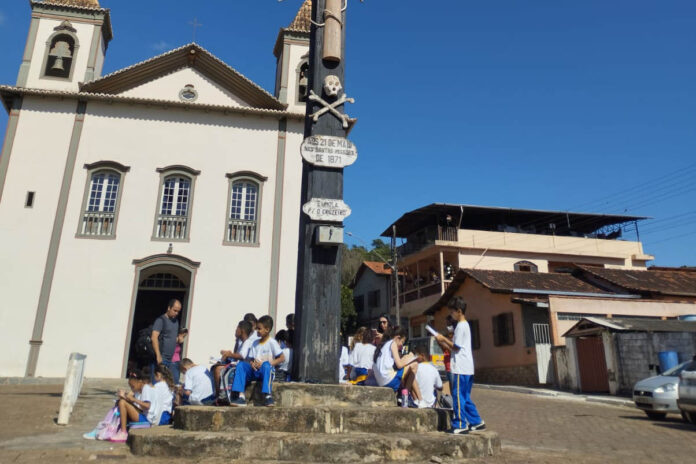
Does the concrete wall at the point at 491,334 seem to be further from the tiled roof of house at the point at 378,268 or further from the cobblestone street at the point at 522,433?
the tiled roof of house at the point at 378,268

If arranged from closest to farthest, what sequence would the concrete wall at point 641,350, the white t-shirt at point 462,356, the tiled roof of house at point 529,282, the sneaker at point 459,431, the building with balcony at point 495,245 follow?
the sneaker at point 459,431
the white t-shirt at point 462,356
the concrete wall at point 641,350
the tiled roof of house at point 529,282
the building with balcony at point 495,245

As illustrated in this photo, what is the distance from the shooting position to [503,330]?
1903 cm

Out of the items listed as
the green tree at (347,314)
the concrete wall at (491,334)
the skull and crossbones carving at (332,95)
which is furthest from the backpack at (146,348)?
the green tree at (347,314)

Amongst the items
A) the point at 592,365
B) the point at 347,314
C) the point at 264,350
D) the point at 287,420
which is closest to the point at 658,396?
the point at 592,365

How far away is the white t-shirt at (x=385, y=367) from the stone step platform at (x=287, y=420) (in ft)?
5.60

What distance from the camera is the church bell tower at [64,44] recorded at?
1514 centimetres

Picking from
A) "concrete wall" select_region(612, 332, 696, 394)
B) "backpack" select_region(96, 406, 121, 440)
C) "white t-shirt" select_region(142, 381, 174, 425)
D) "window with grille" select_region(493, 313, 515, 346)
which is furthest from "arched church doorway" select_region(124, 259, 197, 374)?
"concrete wall" select_region(612, 332, 696, 394)

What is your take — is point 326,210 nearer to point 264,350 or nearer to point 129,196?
point 264,350

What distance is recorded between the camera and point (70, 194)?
14156 millimetres

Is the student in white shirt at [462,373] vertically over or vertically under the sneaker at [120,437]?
over

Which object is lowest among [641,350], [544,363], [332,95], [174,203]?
[544,363]

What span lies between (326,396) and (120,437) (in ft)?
7.27

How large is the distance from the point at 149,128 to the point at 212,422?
12522 millimetres

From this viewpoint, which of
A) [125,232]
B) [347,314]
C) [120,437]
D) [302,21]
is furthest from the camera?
[347,314]
